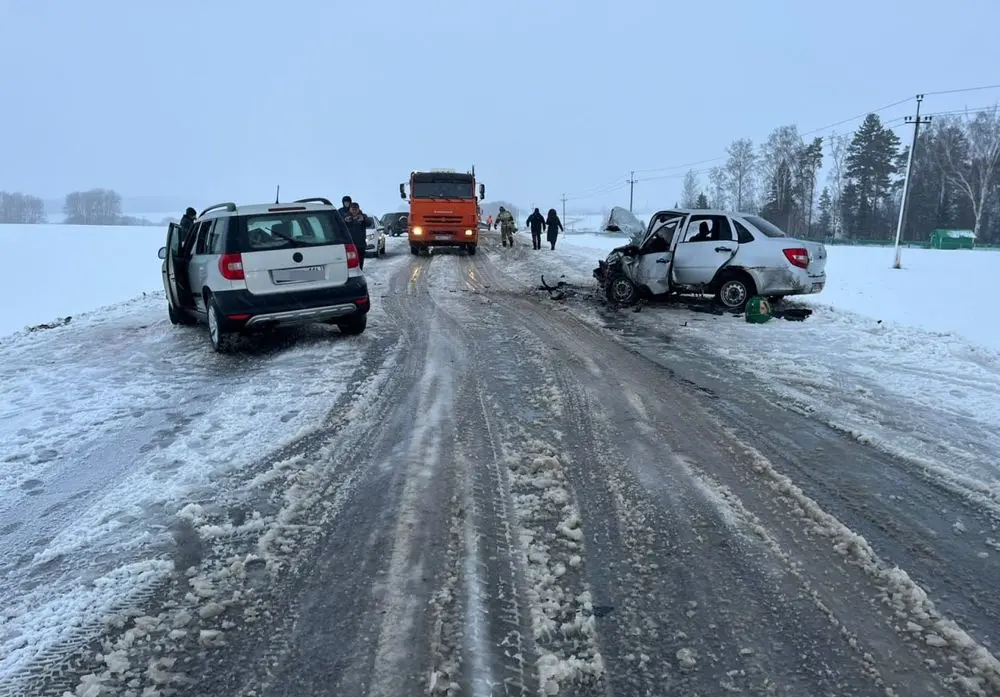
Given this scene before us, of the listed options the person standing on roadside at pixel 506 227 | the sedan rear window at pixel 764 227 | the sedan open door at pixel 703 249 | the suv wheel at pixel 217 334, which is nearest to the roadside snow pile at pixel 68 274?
the suv wheel at pixel 217 334

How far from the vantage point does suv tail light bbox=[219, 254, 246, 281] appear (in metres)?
7.38

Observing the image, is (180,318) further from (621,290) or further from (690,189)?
(690,189)

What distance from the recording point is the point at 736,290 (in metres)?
10.9

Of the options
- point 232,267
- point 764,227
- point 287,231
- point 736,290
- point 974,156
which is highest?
point 974,156

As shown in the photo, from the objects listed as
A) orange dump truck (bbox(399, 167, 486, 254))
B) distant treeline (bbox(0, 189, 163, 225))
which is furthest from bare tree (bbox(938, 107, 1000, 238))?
distant treeline (bbox(0, 189, 163, 225))

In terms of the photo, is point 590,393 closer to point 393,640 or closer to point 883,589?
point 883,589

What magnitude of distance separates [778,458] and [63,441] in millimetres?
5262

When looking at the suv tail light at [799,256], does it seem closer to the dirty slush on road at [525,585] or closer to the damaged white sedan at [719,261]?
the damaged white sedan at [719,261]

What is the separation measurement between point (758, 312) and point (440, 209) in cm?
1546

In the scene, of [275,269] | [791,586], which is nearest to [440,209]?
[275,269]

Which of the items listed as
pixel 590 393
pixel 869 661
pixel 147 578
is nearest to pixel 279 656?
pixel 147 578

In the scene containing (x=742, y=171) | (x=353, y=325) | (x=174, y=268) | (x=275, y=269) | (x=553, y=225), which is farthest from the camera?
A: (x=742, y=171)

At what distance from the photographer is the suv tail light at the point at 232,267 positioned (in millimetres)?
7383

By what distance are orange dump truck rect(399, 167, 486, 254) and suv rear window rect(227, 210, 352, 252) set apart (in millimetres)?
15515
